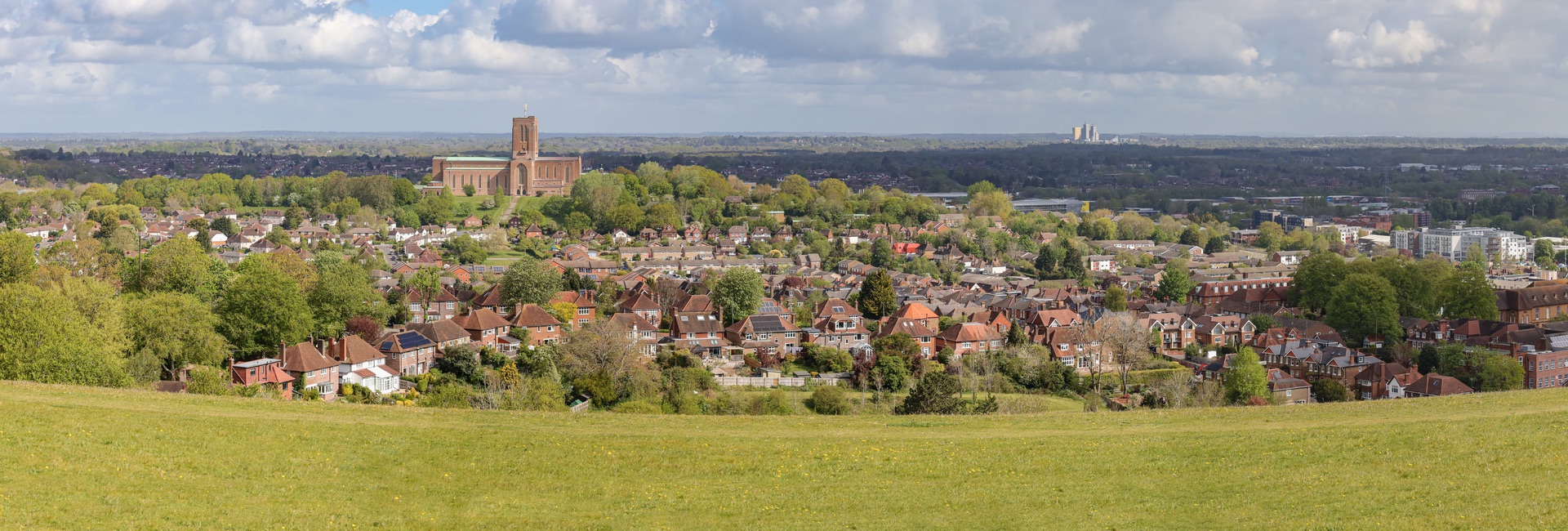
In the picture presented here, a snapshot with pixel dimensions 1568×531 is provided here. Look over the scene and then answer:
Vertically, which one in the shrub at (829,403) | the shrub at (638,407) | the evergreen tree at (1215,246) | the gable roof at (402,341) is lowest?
the shrub at (638,407)

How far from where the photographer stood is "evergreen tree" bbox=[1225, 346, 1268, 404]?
102 feet

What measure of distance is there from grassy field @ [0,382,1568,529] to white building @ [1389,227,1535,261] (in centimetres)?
6336

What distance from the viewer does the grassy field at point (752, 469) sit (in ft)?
37.8

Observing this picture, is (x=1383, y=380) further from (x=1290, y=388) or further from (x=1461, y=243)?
(x=1461, y=243)

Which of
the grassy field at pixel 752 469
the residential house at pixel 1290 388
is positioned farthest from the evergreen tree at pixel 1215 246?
the grassy field at pixel 752 469

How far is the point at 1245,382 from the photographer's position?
31.5m

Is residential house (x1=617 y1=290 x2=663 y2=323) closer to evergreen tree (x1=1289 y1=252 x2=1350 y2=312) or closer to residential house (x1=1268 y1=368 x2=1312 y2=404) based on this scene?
residential house (x1=1268 y1=368 x2=1312 y2=404)

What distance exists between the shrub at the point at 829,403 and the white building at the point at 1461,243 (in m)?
54.1

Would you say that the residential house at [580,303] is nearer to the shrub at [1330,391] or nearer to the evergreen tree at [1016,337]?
the evergreen tree at [1016,337]

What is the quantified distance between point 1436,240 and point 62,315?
75.1 meters

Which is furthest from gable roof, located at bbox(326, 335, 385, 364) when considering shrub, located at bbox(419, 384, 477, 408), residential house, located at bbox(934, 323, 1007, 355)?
residential house, located at bbox(934, 323, 1007, 355)

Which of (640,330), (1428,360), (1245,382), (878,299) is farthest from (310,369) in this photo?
(1428,360)

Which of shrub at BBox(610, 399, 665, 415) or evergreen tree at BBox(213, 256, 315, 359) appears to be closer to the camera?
shrub at BBox(610, 399, 665, 415)

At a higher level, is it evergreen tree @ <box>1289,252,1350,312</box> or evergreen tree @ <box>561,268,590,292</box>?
evergreen tree @ <box>1289,252,1350,312</box>
